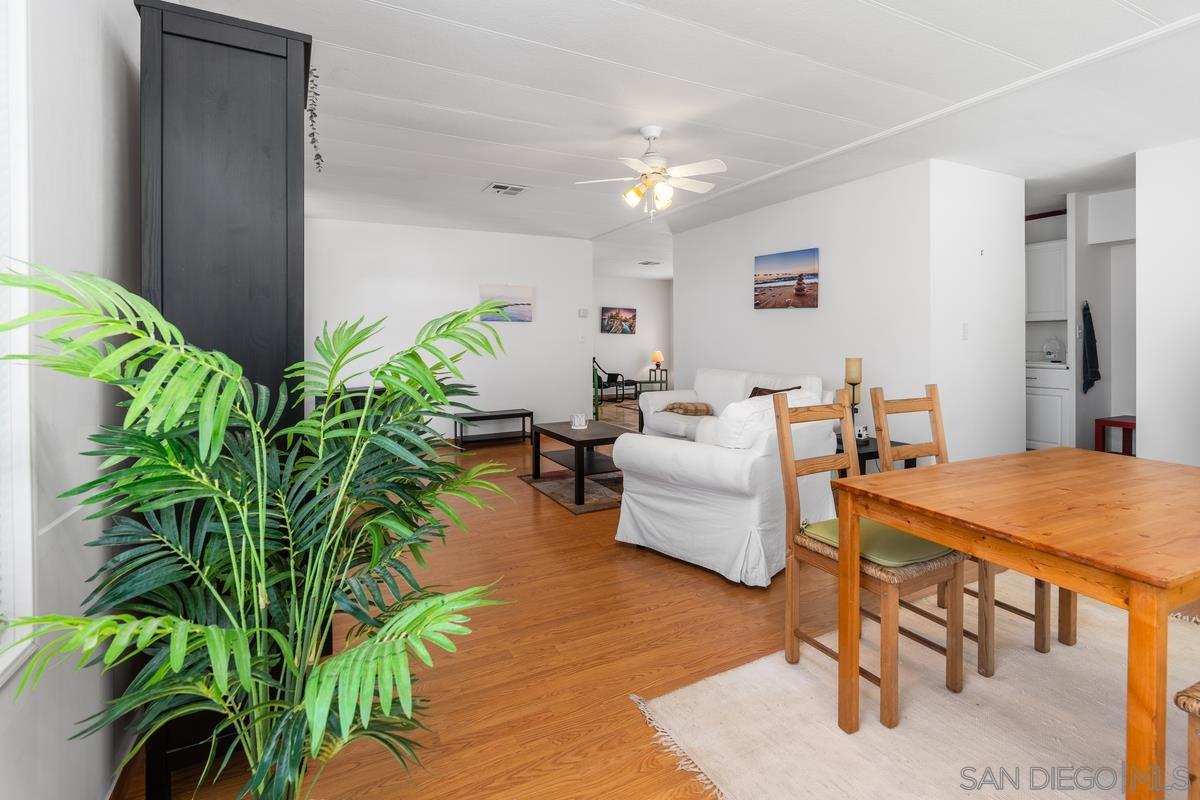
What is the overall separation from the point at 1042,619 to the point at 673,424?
358 cm

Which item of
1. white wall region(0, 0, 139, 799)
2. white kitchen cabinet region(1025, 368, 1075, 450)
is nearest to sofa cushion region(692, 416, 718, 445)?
white wall region(0, 0, 139, 799)

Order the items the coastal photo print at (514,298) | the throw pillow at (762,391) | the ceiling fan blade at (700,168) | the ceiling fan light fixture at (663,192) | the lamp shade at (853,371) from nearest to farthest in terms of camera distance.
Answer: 1. the ceiling fan blade at (700,168)
2. the ceiling fan light fixture at (663,192)
3. the lamp shade at (853,371)
4. the throw pillow at (762,391)
5. the coastal photo print at (514,298)

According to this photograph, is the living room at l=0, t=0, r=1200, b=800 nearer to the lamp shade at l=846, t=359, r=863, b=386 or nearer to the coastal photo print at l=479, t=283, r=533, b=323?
the lamp shade at l=846, t=359, r=863, b=386

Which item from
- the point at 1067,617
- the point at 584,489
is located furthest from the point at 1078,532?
the point at 584,489

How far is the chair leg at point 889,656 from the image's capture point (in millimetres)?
1782

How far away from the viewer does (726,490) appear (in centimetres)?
292

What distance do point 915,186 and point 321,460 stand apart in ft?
15.4

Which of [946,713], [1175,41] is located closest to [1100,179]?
[1175,41]

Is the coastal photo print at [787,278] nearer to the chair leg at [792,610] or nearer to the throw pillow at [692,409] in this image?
the throw pillow at [692,409]

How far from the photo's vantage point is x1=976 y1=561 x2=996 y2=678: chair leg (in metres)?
2.06

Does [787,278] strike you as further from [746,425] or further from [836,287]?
[746,425]

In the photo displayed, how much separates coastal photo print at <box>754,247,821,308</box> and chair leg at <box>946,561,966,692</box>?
3.70 m

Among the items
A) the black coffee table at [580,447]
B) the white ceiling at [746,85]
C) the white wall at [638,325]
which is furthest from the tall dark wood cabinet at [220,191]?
the white wall at [638,325]

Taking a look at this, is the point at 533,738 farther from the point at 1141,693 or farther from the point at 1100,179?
the point at 1100,179
